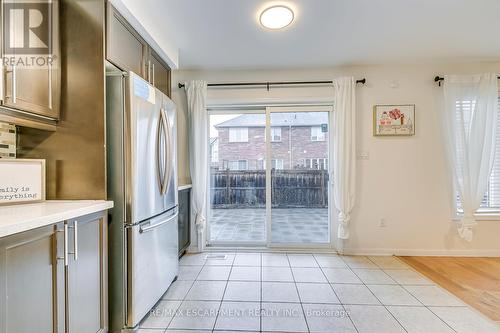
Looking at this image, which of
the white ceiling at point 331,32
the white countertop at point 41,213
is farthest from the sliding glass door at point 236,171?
the white countertop at point 41,213

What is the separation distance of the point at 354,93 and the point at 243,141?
1.58 m

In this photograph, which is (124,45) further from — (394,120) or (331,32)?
(394,120)

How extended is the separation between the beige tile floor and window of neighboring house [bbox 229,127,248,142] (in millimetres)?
1642

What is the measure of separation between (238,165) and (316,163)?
1093 mm

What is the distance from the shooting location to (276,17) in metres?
2.30

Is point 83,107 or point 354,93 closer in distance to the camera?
point 83,107

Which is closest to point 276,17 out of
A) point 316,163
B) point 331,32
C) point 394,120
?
point 331,32

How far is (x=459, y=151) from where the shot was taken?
317cm

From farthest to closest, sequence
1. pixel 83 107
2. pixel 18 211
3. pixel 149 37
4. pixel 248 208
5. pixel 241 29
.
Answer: pixel 248 208 → pixel 241 29 → pixel 149 37 → pixel 83 107 → pixel 18 211

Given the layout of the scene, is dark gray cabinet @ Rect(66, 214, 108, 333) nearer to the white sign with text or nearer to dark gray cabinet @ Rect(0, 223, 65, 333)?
dark gray cabinet @ Rect(0, 223, 65, 333)

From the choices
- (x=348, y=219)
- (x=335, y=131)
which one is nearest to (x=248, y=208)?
(x=348, y=219)

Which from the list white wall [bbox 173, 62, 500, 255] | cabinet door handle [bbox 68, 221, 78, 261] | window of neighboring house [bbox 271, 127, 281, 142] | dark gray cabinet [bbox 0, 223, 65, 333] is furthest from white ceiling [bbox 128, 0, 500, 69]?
dark gray cabinet [bbox 0, 223, 65, 333]

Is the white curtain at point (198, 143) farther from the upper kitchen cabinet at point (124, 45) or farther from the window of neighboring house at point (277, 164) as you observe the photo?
the upper kitchen cabinet at point (124, 45)

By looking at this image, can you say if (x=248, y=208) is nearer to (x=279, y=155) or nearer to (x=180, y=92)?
(x=279, y=155)
